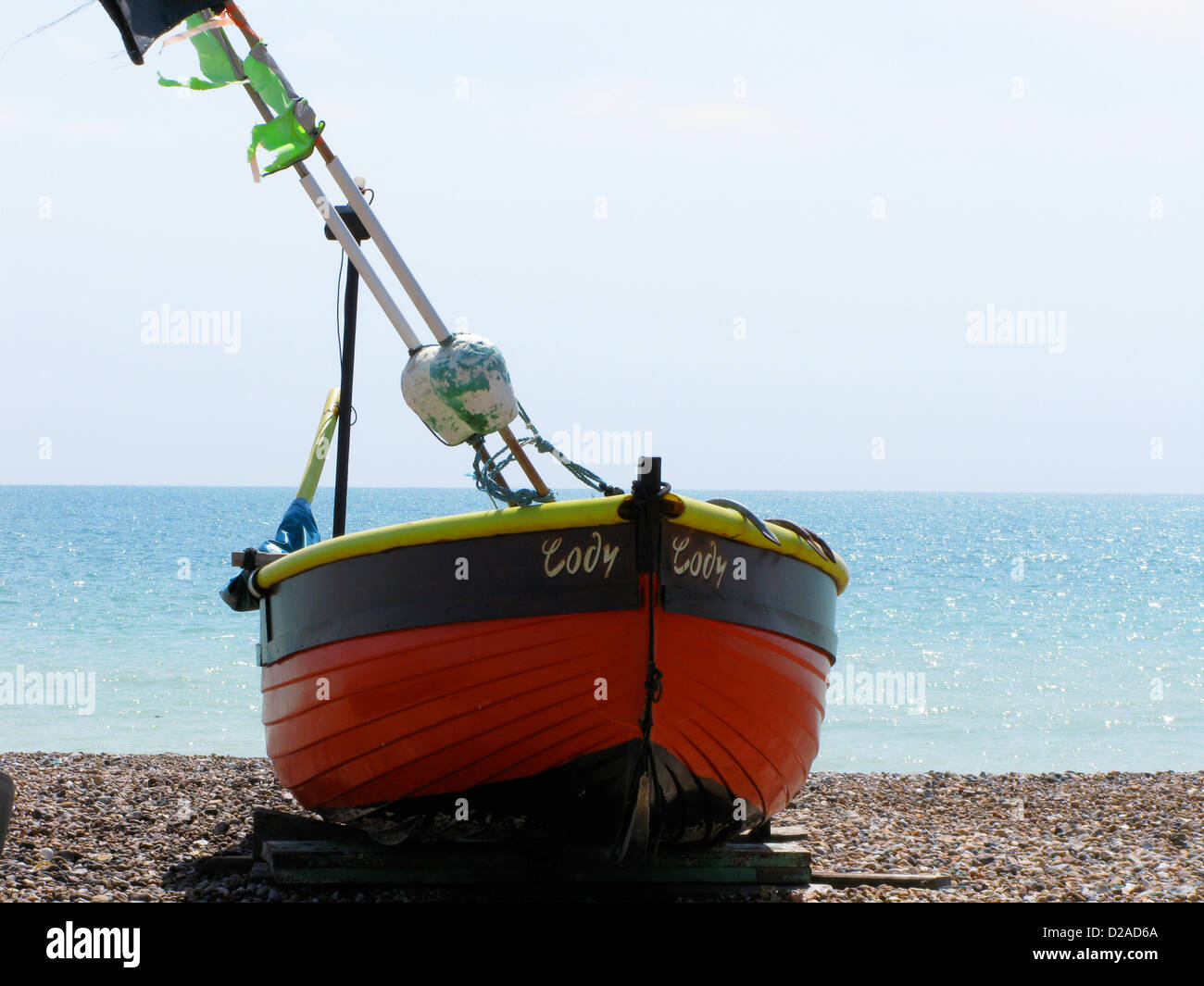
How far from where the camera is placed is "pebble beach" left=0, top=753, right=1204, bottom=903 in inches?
221

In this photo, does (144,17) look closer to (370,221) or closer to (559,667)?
(370,221)

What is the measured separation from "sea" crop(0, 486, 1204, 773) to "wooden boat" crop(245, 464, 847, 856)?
23.2 feet

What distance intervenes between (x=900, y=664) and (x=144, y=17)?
666 inches

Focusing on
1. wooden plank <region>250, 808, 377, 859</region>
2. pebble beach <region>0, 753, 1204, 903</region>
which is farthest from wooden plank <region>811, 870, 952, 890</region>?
wooden plank <region>250, 808, 377, 859</region>

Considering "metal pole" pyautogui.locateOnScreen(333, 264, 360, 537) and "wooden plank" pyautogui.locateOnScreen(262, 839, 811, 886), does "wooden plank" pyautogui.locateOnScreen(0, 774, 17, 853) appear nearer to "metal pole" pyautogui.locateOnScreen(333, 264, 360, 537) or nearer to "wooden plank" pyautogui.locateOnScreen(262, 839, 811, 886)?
"wooden plank" pyautogui.locateOnScreen(262, 839, 811, 886)

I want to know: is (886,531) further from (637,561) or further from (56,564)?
(637,561)

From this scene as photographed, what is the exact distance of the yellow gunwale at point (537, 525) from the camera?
4.68 meters

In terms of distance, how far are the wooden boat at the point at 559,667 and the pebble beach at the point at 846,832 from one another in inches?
24.2

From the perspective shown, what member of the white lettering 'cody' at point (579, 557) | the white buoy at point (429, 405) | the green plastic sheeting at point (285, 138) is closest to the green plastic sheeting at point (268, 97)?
the green plastic sheeting at point (285, 138)

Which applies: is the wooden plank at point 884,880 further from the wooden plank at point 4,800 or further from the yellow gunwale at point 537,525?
the wooden plank at point 4,800

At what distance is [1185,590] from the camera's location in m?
37.5

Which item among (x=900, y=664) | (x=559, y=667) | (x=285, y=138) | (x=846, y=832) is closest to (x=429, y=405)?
(x=559, y=667)

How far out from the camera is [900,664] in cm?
2022

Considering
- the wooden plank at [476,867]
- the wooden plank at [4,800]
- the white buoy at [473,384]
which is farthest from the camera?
the wooden plank at [476,867]
